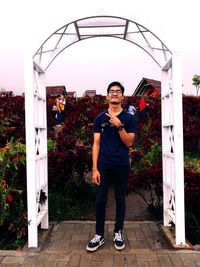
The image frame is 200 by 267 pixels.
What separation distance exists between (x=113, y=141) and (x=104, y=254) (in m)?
1.31

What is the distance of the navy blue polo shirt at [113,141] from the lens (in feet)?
8.75

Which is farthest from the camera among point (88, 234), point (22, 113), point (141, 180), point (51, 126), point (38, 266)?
point (22, 113)

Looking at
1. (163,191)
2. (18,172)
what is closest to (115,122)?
(163,191)

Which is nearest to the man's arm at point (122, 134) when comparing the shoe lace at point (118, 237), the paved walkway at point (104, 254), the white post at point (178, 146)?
the white post at point (178, 146)

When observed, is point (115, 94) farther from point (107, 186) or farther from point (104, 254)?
point (104, 254)

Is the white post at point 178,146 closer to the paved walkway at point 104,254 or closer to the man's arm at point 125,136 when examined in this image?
the paved walkway at point 104,254

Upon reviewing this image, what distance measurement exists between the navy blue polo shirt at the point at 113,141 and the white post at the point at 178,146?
572mm

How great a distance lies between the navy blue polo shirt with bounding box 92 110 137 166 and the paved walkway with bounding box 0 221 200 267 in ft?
3.47

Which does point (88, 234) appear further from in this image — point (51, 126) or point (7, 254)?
point (51, 126)

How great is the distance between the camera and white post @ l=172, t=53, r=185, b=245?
282 cm

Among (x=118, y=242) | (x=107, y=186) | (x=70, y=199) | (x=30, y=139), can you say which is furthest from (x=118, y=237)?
(x=30, y=139)

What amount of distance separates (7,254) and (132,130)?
2.04 metres

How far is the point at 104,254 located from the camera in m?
2.67

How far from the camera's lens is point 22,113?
823cm
